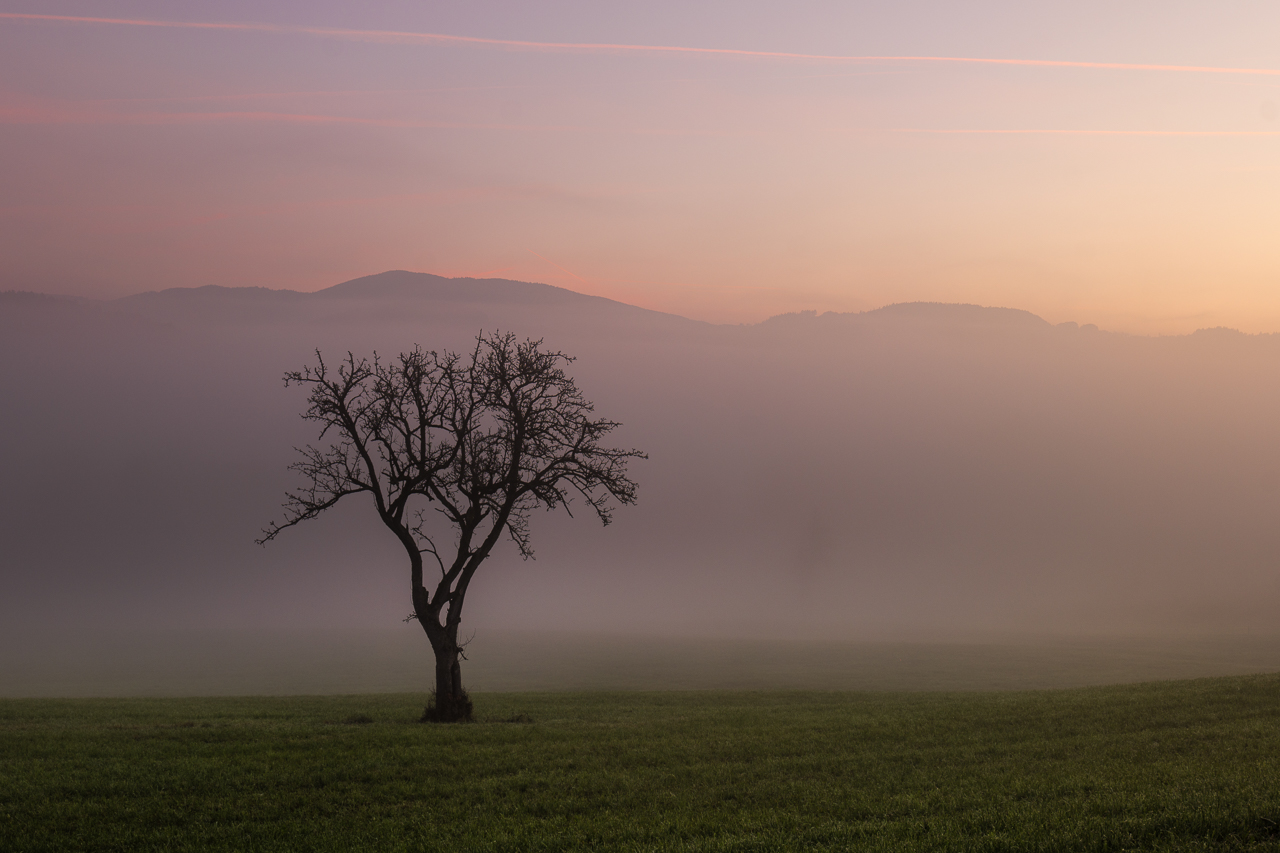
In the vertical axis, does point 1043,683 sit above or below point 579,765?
below

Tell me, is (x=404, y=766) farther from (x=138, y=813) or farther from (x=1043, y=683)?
(x=1043, y=683)

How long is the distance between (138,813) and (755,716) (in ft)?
63.3

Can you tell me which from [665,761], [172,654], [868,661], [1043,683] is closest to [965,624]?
[868,661]

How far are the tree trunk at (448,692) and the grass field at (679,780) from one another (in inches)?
57.5

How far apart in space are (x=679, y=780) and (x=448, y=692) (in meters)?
13.3

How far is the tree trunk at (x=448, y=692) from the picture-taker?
30.8 m

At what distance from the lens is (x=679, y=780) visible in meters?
20.5

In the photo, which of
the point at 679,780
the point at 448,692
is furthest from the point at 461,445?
the point at 679,780

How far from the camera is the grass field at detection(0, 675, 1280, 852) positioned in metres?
15.1

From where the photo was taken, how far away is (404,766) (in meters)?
21.5

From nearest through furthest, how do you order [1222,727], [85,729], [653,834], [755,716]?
1. [653,834]
2. [1222,727]
3. [85,729]
4. [755,716]

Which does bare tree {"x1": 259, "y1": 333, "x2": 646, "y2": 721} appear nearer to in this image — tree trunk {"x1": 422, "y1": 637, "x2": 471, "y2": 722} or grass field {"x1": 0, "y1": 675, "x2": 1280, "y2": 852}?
tree trunk {"x1": 422, "y1": 637, "x2": 471, "y2": 722}

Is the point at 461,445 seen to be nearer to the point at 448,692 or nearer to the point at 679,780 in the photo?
the point at 448,692

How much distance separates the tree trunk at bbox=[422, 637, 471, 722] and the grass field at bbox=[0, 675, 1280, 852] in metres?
1.46
